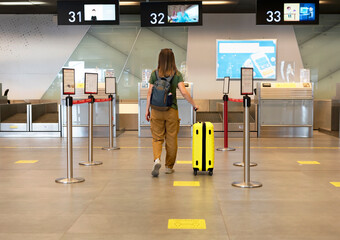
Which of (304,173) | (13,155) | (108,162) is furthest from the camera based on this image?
(13,155)

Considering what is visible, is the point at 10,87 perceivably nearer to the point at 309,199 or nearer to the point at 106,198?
the point at 106,198

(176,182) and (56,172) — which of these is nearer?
(176,182)

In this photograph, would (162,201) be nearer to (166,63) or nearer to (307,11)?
(166,63)

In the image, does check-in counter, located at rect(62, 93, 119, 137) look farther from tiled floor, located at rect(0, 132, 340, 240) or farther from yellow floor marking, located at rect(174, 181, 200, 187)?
yellow floor marking, located at rect(174, 181, 200, 187)

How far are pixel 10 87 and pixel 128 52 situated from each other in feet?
13.9

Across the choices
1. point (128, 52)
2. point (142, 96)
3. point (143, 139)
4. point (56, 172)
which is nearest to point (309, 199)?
point (56, 172)

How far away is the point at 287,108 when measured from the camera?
12227mm

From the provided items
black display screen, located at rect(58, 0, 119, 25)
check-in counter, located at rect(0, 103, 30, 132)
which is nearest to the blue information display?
black display screen, located at rect(58, 0, 119, 25)

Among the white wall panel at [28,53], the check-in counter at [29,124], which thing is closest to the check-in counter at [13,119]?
the check-in counter at [29,124]

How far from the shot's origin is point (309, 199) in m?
4.90

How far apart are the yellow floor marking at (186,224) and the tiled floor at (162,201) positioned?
6 cm

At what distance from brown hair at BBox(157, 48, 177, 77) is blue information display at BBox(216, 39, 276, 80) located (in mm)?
9270

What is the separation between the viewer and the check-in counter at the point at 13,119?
12727 mm

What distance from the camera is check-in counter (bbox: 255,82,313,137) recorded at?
1219 cm
